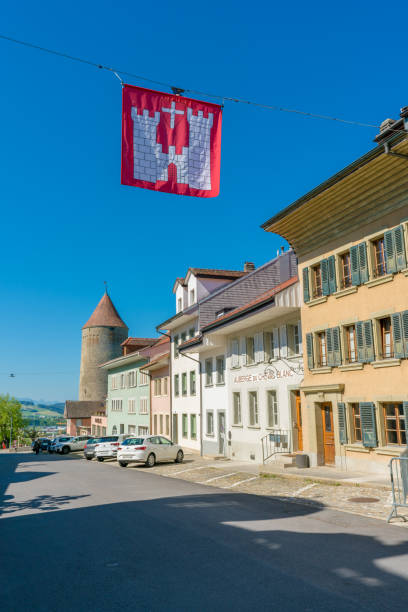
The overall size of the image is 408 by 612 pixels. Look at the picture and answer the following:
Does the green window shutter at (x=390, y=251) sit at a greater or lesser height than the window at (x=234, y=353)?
greater

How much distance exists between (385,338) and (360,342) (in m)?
0.94

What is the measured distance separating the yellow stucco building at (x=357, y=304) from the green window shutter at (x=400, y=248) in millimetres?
29

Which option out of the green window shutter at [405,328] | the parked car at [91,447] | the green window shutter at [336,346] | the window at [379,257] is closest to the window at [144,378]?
the parked car at [91,447]

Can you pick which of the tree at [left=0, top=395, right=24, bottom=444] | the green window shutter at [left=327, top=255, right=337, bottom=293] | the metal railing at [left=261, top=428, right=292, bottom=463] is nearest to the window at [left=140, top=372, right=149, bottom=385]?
the metal railing at [left=261, top=428, right=292, bottom=463]

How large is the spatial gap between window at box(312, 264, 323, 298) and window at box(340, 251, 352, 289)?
1.35 m

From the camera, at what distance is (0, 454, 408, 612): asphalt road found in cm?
571

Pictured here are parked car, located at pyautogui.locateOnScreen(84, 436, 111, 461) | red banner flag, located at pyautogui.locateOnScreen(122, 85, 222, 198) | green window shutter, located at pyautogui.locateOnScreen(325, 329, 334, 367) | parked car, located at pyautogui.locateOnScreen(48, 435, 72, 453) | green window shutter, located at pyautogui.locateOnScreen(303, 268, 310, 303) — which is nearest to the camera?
red banner flag, located at pyautogui.locateOnScreen(122, 85, 222, 198)

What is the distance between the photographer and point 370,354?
16.9 m

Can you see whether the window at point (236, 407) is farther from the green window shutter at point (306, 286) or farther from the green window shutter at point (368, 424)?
the green window shutter at point (368, 424)

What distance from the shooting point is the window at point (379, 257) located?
16.8m

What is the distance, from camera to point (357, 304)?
17625 millimetres

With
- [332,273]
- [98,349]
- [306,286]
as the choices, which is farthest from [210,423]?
[98,349]

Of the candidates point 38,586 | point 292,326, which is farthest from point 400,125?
point 38,586

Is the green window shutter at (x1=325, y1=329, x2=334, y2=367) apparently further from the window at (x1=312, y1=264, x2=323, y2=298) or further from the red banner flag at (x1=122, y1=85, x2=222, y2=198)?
the red banner flag at (x1=122, y1=85, x2=222, y2=198)
